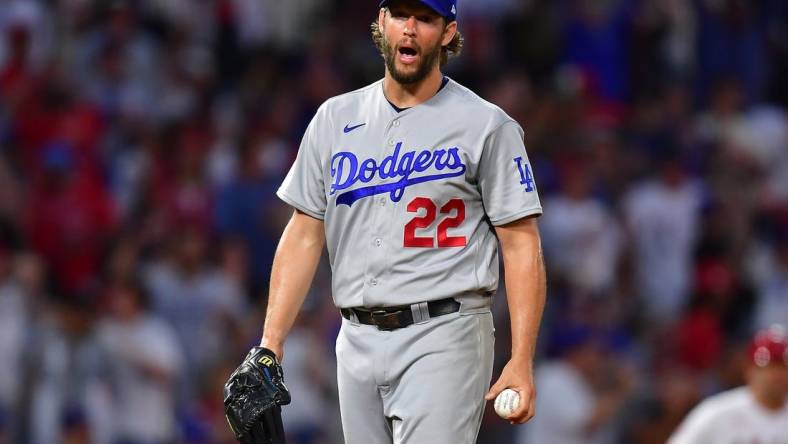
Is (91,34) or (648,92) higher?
(91,34)

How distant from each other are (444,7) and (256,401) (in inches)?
50.8

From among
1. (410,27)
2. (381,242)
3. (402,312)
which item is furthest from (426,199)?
(410,27)

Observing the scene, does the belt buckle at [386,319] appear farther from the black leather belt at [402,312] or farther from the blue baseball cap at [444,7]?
the blue baseball cap at [444,7]

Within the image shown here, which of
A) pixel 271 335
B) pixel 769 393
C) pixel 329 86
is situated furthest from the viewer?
pixel 329 86

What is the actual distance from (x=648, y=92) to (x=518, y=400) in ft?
29.1

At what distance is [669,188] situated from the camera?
442 inches

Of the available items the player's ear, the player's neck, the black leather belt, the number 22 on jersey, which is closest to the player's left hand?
the black leather belt

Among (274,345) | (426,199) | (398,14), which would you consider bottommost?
(274,345)

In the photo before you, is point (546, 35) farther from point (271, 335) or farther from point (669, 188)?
point (271, 335)

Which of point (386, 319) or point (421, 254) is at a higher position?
point (421, 254)

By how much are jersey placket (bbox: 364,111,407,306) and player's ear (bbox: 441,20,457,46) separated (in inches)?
12.8

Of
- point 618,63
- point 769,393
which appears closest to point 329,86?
point 618,63

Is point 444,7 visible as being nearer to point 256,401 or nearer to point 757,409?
point 256,401

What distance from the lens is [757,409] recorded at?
759cm
